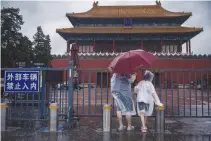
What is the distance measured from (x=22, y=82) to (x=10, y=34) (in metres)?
18.1

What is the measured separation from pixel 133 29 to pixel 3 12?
15.6 meters

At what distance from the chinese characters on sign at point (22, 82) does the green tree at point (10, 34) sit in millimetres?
16579

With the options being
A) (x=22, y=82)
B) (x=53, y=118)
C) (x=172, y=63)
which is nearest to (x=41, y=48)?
(x=172, y=63)

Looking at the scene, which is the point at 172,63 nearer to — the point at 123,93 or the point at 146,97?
the point at 146,97

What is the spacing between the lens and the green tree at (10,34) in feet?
72.8

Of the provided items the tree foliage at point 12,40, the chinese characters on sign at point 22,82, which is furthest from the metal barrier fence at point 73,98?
the tree foliage at point 12,40

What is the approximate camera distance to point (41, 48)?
113ft

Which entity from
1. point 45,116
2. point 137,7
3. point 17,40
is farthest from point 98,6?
point 45,116

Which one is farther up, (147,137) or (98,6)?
(98,6)

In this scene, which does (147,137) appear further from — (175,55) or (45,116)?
(175,55)

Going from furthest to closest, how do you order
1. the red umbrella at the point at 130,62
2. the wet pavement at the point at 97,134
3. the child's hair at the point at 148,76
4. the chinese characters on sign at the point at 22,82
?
1. the chinese characters on sign at the point at 22,82
2. the child's hair at the point at 148,76
3. the red umbrella at the point at 130,62
4. the wet pavement at the point at 97,134

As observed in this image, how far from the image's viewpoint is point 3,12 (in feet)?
72.5

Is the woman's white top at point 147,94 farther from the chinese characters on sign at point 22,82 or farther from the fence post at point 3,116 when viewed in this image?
the fence post at point 3,116

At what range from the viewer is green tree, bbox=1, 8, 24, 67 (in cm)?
2219
